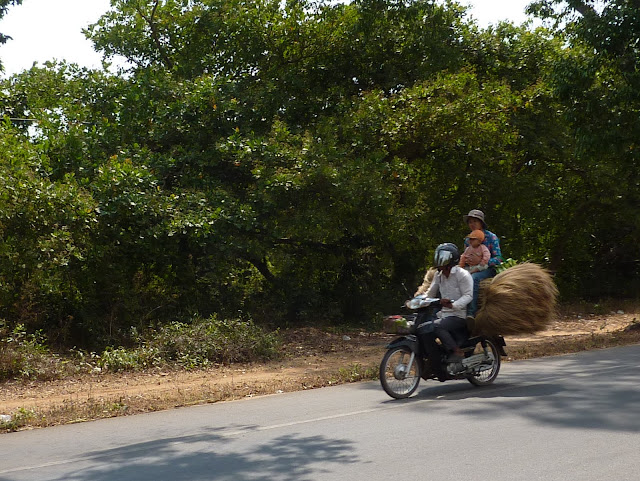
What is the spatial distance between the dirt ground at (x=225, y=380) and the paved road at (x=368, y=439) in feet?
2.00

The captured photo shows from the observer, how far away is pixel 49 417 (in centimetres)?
866

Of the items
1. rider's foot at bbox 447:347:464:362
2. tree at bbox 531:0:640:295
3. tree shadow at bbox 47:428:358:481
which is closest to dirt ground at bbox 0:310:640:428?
rider's foot at bbox 447:347:464:362

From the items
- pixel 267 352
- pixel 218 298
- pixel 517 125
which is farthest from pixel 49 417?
pixel 517 125

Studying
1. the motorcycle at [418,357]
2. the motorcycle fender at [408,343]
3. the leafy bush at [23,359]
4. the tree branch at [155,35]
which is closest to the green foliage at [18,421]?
the leafy bush at [23,359]

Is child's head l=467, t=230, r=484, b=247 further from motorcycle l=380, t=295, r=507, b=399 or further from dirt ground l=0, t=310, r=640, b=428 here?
dirt ground l=0, t=310, r=640, b=428

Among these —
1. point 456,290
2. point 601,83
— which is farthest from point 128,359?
point 601,83

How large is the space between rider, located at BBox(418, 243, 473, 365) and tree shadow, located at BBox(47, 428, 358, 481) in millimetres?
2678

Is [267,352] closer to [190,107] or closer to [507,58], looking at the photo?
[190,107]

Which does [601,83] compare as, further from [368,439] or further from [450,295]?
[368,439]

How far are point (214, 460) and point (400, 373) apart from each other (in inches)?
124

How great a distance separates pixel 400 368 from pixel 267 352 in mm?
5010

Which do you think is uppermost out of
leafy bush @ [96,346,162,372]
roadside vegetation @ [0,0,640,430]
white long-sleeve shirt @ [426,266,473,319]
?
roadside vegetation @ [0,0,640,430]

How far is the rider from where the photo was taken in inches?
364

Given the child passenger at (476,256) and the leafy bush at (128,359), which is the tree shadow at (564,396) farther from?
the leafy bush at (128,359)
